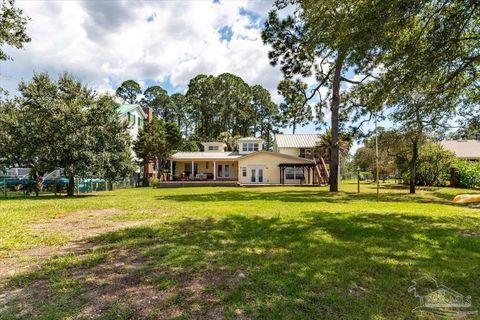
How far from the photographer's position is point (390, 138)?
22109mm

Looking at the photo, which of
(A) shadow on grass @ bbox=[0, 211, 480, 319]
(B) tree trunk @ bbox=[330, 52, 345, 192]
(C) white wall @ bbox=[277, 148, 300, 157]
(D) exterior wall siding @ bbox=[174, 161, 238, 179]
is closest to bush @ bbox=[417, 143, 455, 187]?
(B) tree trunk @ bbox=[330, 52, 345, 192]

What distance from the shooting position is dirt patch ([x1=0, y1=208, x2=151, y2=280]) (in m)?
5.18

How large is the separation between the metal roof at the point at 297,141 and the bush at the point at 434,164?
462 inches

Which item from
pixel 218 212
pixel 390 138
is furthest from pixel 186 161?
pixel 218 212

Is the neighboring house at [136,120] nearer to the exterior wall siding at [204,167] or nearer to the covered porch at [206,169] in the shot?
the covered porch at [206,169]

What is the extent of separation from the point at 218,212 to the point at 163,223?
8.61 ft

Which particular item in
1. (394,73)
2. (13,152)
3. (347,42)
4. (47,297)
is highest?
(347,42)

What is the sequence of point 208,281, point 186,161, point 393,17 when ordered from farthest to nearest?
point 186,161
point 393,17
point 208,281

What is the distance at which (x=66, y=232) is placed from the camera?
769cm

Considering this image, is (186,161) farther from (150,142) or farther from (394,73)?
(394,73)

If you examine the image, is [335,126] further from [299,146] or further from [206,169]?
[206,169]

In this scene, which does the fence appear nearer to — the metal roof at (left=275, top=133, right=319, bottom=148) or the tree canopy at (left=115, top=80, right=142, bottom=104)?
the metal roof at (left=275, top=133, right=319, bottom=148)

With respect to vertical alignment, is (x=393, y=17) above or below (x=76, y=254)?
above

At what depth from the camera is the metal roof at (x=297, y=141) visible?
3884 centimetres
